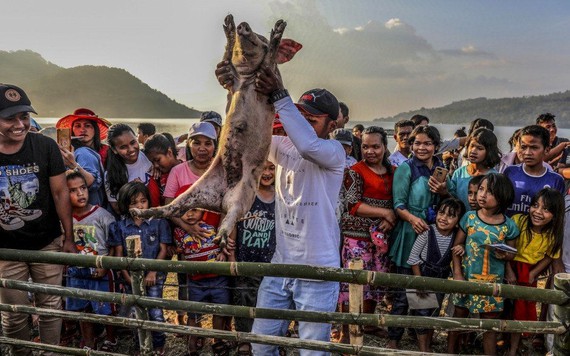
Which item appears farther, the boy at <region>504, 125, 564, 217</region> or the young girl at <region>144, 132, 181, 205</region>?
the young girl at <region>144, 132, 181, 205</region>

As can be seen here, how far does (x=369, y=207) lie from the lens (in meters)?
3.94

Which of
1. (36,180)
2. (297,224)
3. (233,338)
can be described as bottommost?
(233,338)

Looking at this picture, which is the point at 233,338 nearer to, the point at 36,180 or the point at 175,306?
the point at 175,306

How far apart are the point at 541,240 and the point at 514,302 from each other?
65 centimetres

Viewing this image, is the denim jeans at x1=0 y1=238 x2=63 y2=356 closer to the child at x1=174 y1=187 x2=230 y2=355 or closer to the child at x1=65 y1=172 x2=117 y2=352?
the child at x1=65 y1=172 x2=117 y2=352

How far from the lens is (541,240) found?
3652mm

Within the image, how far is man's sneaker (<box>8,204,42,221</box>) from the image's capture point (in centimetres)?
313

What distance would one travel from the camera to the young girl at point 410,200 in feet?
12.7

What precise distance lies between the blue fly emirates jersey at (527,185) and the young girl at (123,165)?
3643 millimetres

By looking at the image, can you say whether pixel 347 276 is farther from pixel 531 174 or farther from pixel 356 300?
pixel 531 174

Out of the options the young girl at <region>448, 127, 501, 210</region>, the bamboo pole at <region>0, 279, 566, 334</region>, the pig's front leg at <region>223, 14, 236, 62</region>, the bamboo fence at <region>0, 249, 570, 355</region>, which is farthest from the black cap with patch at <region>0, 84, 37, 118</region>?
the young girl at <region>448, 127, 501, 210</region>

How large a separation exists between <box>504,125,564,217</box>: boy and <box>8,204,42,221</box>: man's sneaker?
4.33 meters

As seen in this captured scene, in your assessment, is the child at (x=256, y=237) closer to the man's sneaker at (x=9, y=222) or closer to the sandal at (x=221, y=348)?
the sandal at (x=221, y=348)

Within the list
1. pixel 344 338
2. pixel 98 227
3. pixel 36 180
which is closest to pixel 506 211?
pixel 344 338
